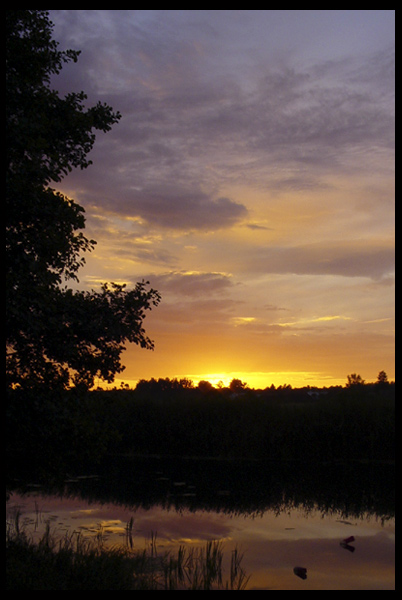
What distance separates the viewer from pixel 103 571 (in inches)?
356

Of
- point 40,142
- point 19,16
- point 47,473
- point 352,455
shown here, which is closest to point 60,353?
point 47,473

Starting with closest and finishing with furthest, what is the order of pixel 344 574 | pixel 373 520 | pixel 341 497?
pixel 344 574, pixel 373 520, pixel 341 497

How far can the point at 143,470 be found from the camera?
25016mm

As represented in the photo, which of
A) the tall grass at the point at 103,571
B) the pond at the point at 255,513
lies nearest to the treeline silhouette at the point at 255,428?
the pond at the point at 255,513

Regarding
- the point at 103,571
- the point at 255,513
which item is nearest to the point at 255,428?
the point at 255,513

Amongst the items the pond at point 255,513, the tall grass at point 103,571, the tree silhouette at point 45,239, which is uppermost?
the tree silhouette at point 45,239

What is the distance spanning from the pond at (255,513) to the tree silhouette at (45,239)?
5561mm

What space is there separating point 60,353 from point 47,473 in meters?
2.46

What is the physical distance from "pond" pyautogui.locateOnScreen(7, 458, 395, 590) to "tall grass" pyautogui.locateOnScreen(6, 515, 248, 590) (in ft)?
3.71

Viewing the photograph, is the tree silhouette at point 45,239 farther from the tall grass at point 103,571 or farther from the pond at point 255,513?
the pond at point 255,513

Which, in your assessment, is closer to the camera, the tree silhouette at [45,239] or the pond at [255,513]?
the tree silhouette at [45,239]

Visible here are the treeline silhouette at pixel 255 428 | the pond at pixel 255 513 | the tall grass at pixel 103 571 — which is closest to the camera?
the tall grass at pixel 103 571

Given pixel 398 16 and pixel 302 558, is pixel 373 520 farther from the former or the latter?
pixel 398 16

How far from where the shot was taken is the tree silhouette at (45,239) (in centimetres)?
960
